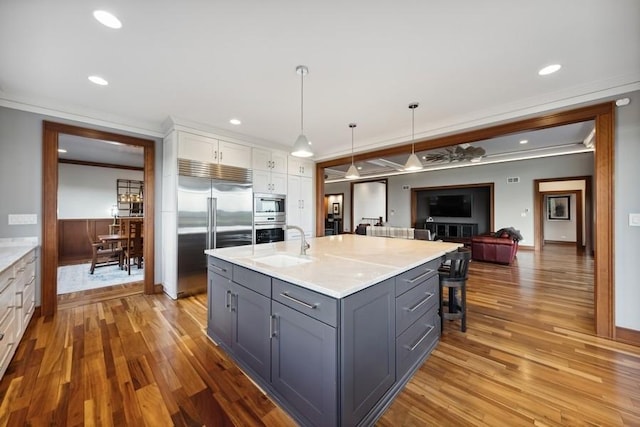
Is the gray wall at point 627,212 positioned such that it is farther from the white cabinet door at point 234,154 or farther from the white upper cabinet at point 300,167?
the white cabinet door at point 234,154

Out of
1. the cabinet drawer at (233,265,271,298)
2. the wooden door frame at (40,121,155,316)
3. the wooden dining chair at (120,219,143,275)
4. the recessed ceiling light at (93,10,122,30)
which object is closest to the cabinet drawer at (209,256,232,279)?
the cabinet drawer at (233,265,271,298)

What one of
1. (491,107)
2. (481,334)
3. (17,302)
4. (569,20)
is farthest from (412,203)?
(17,302)

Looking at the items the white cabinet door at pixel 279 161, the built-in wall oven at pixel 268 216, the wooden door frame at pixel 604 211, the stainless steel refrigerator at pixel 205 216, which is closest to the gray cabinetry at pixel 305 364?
the stainless steel refrigerator at pixel 205 216

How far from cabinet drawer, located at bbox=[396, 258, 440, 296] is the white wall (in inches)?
321

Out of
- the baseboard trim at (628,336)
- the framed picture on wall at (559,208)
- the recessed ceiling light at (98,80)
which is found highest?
the recessed ceiling light at (98,80)

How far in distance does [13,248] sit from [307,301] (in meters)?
3.32

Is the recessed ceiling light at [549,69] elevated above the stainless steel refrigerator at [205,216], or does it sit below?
above

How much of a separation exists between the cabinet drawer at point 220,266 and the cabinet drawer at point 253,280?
0.35 feet

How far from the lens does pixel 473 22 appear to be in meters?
1.69

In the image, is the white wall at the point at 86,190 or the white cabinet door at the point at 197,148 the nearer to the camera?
the white cabinet door at the point at 197,148

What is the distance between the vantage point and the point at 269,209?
459cm

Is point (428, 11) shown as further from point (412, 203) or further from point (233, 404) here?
point (412, 203)

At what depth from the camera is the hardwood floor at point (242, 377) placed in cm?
153

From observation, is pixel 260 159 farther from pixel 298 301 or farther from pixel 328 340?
pixel 328 340
